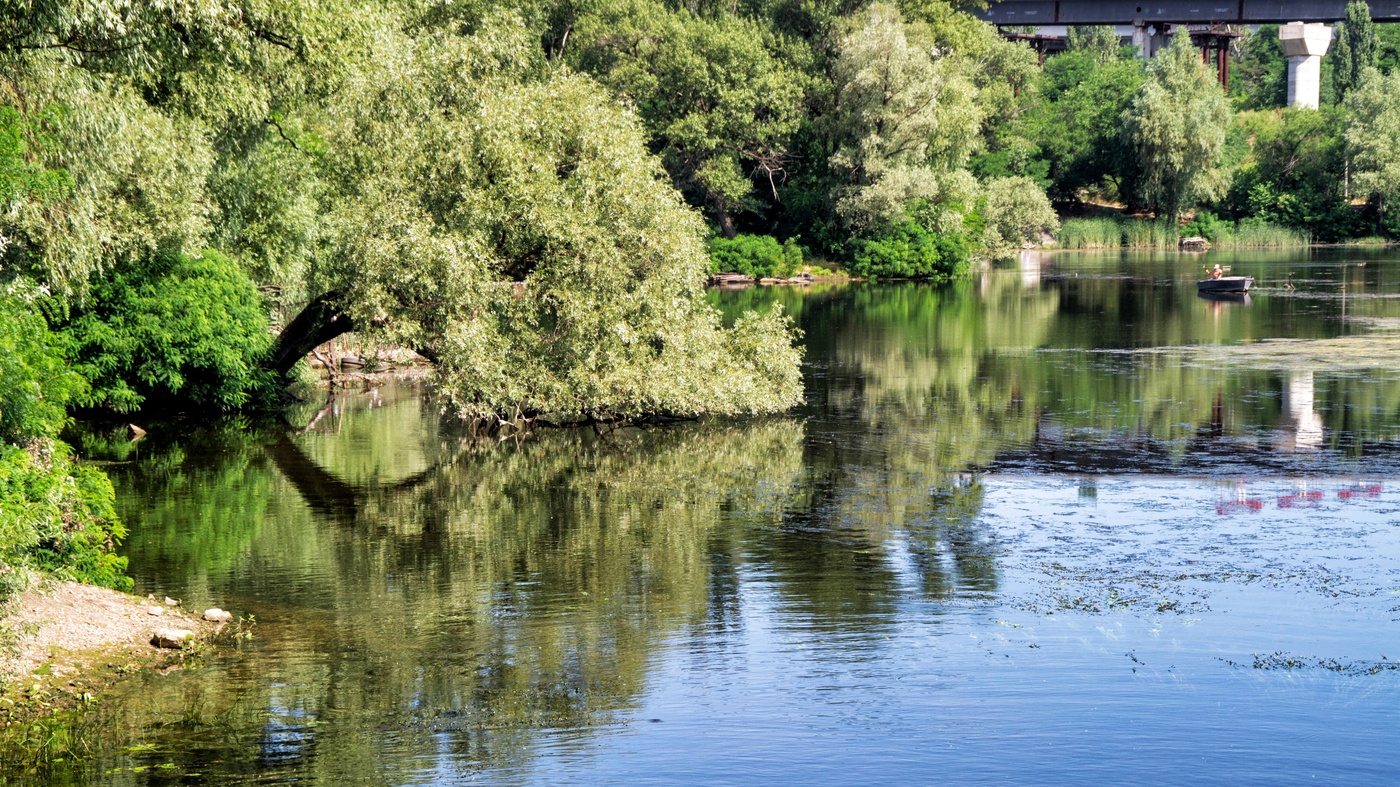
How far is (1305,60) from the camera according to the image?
119 m

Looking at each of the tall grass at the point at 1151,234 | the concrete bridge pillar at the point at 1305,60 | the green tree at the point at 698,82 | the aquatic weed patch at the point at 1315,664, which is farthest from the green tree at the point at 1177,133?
the aquatic weed patch at the point at 1315,664

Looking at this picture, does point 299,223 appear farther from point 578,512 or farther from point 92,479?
point 92,479

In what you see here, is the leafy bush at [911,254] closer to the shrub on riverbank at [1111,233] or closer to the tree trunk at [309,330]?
the shrub on riverbank at [1111,233]

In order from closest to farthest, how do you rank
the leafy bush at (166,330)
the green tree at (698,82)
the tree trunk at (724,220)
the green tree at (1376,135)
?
the leafy bush at (166,330) < the green tree at (698,82) < the tree trunk at (724,220) < the green tree at (1376,135)

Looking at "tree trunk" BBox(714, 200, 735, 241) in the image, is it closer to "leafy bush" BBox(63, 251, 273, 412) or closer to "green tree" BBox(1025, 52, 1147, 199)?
"green tree" BBox(1025, 52, 1147, 199)

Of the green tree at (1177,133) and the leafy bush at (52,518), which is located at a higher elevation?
the green tree at (1177,133)

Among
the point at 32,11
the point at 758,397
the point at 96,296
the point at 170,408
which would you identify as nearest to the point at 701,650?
the point at 32,11

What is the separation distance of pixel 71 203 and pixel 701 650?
13.1 meters

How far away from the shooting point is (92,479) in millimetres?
17859

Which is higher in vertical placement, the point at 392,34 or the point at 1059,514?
the point at 392,34

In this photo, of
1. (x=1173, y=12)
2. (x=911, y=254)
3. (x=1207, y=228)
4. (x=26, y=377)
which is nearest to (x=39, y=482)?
(x=26, y=377)

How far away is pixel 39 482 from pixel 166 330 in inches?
661

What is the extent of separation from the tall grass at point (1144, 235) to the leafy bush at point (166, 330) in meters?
85.0

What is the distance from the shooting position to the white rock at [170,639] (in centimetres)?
1648
